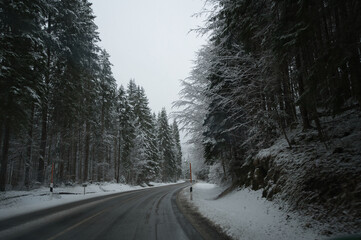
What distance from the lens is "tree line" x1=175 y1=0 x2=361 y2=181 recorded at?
3830mm

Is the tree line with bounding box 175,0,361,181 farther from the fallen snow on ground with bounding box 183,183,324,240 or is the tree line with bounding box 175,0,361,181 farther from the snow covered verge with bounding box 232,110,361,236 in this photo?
the fallen snow on ground with bounding box 183,183,324,240

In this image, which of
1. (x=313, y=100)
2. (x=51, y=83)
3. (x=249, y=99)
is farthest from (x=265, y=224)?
(x=51, y=83)

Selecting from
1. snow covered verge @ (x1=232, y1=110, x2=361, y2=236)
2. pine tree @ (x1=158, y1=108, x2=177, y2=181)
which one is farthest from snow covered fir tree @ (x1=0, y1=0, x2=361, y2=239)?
pine tree @ (x1=158, y1=108, x2=177, y2=181)

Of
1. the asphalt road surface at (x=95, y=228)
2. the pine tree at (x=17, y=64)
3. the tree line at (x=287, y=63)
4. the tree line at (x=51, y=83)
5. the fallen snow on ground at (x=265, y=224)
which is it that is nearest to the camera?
the tree line at (x=287, y=63)

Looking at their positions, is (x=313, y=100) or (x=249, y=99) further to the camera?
(x=249, y=99)

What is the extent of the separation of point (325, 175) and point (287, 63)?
185 inches

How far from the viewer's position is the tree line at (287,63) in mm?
3830

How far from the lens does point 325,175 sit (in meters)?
5.10

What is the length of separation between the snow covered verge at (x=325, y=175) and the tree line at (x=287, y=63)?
0.53 metres

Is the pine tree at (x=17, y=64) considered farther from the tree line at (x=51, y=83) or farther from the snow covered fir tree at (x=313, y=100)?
the snow covered fir tree at (x=313, y=100)

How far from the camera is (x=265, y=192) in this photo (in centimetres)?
759

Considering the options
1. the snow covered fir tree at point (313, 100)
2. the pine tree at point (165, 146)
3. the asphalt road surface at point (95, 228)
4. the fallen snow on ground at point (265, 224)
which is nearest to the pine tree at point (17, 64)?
the asphalt road surface at point (95, 228)

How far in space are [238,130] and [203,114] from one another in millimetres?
2918

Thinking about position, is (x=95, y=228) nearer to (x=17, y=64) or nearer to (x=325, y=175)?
(x=325, y=175)
